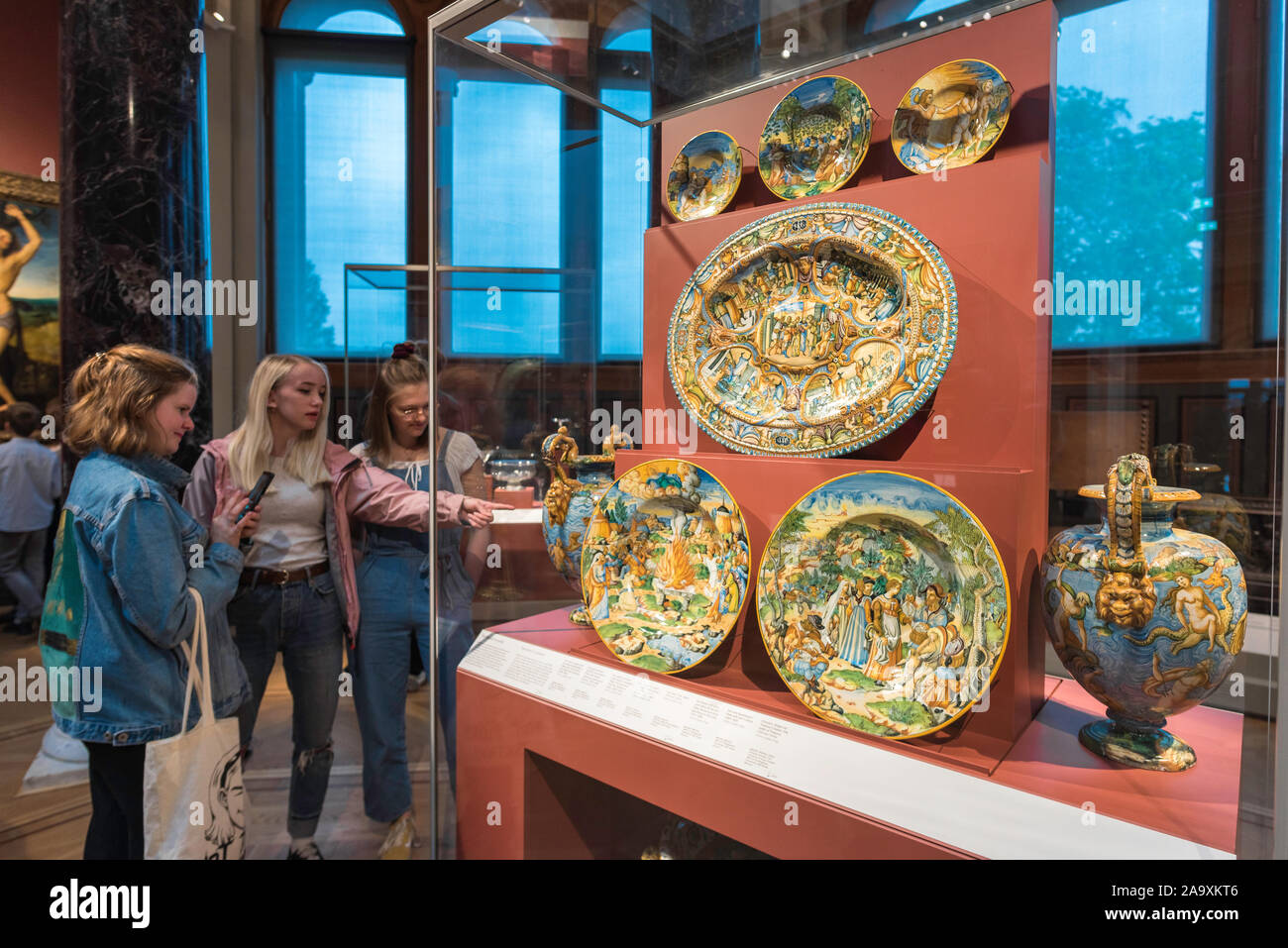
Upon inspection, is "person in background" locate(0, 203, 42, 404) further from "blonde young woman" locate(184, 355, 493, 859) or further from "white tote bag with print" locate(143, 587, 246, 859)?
"white tote bag with print" locate(143, 587, 246, 859)

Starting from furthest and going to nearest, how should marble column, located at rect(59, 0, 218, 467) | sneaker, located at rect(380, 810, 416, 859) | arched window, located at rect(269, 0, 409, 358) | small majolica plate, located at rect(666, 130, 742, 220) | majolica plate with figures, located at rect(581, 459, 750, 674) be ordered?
arched window, located at rect(269, 0, 409, 358)
marble column, located at rect(59, 0, 218, 467)
sneaker, located at rect(380, 810, 416, 859)
small majolica plate, located at rect(666, 130, 742, 220)
majolica plate with figures, located at rect(581, 459, 750, 674)

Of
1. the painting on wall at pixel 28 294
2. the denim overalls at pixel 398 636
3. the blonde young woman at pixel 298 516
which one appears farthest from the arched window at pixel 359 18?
the denim overalls at pixel 398 636

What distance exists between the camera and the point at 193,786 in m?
1.48

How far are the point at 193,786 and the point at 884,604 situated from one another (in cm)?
162

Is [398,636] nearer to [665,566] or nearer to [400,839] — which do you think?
[400,839]

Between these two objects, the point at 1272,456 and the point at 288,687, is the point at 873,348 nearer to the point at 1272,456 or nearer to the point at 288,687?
the point at 1272,456

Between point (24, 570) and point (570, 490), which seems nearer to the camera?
point (570, 490)

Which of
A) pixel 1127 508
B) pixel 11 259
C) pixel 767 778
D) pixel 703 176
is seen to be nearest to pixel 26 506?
pixel 11 259

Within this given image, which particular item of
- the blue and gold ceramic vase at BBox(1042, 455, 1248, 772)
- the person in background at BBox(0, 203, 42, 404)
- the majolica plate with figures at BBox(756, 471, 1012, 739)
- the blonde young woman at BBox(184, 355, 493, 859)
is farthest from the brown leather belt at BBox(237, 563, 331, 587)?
the person in background at BBox(0, 203, 42, 404)

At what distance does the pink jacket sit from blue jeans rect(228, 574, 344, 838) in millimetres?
51

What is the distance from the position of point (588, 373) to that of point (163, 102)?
1.97m

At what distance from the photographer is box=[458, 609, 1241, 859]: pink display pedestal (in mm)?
961

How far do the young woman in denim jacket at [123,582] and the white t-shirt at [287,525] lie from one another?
0.17 m
